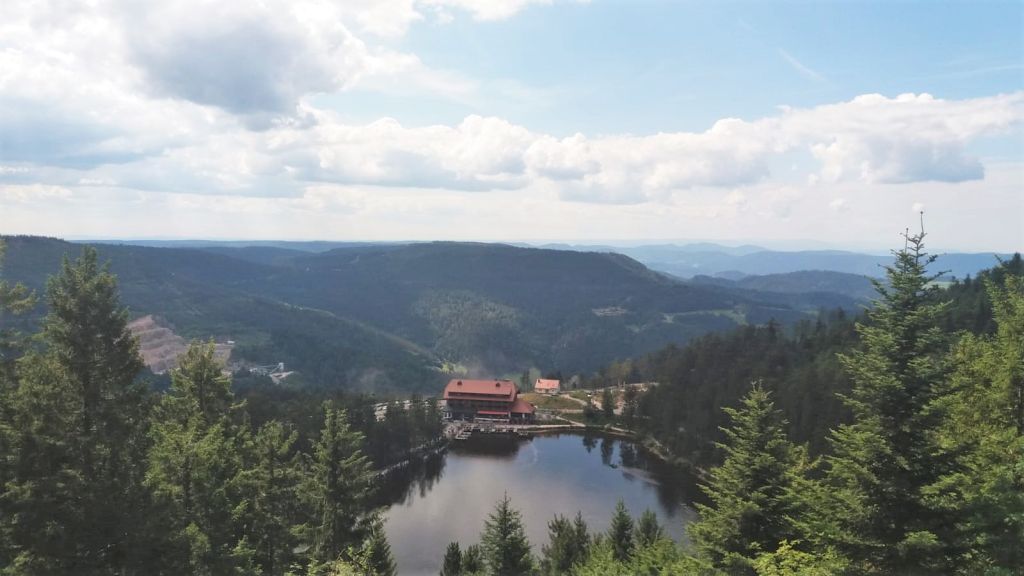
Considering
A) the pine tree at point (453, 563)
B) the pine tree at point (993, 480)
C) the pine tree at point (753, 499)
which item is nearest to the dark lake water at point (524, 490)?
the pine tree at point (453, 563)

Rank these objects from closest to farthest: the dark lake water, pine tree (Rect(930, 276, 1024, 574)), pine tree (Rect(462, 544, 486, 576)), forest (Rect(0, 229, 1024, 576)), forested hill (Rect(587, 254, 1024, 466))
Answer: pine tree (Rect(930, 276, 1024, 574)), forest (Rect(0, 229, 1024, 576)), pine tree (Rect(462, 544, 486, 576)), the dark lake water, forested hill (Rect(587, 254, 1024, 466))

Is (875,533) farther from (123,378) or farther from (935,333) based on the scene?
(123,378)

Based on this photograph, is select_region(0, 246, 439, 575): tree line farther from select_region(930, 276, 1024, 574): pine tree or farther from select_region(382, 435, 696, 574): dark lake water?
select_region(382, 435, 696, 574): dark lake water

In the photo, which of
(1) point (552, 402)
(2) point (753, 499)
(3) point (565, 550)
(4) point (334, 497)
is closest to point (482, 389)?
(1) point (552, 402)

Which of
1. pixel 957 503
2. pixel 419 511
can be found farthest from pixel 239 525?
pixel 419 511

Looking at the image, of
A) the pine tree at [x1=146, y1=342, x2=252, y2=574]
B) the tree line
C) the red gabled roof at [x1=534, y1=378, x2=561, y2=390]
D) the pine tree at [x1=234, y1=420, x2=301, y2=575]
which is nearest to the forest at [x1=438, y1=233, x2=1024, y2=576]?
the pine tree at [x1=234, y1=420, x2=301, y2=575]

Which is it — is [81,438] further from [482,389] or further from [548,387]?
[548,387]
